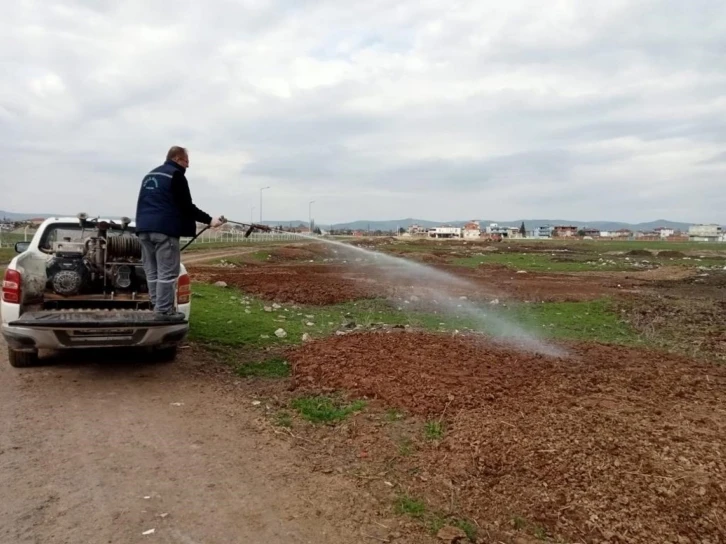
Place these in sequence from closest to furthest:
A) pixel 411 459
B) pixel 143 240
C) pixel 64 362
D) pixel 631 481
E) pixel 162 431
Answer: pixel 631 481, pixel 411 459, pixel 162 431, pixel 143 240, pixel 64 362

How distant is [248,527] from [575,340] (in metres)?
7.65

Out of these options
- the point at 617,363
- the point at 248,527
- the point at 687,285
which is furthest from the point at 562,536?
the point at 687,285

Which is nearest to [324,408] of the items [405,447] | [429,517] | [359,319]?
[405,447]

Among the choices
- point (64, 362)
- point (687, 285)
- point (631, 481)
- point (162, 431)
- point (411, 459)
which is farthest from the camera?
point (687, 285)

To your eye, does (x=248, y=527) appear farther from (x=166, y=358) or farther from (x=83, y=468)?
(x=166, y=358)

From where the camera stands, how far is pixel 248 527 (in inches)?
129

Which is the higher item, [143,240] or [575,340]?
[143,240]

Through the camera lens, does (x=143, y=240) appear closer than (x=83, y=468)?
No

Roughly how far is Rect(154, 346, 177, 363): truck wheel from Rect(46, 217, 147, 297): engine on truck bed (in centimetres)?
87

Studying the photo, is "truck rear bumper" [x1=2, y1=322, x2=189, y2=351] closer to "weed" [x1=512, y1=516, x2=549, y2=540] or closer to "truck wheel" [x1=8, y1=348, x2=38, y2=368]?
"truck wheel" [x1=8, y1=348, x2=38, y2=368]

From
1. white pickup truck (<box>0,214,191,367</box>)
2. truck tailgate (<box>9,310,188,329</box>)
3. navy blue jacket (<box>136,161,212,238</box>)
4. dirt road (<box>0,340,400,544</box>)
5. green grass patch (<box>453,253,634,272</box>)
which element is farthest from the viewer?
green grass patch (<box>453,253,634,272</box>)

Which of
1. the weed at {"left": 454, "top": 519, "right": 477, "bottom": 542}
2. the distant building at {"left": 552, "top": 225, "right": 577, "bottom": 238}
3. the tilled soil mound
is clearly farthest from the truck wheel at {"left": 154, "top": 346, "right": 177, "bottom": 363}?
the distant building at {"left": 552, "top": 225, "right": 577, "bottom": 238}

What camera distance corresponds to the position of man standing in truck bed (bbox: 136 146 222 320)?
6.05 metres

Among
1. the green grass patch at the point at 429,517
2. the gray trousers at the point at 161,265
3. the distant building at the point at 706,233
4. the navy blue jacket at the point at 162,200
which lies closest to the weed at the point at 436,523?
the green grass patch at the point at 429,517
